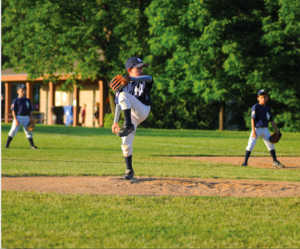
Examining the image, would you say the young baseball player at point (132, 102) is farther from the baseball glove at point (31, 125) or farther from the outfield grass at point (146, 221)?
the baseball glove at point (31, 125)

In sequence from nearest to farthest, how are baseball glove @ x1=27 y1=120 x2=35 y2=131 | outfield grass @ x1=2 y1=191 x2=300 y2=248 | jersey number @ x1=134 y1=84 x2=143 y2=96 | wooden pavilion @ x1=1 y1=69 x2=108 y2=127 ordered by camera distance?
1. outfield grass @ x1=2 y1=191 x2=300 y2=248
2. jersey number @ x1=134 y1=84 x2=143 y2=96
3. baseball glove @ x1=27 y1=120 x2=35 y2=131
4. wooden pavilion @ x1=1 y1=69 x2=108 y2=127

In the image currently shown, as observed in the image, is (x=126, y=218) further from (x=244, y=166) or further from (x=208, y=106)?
(x=208, y=106)

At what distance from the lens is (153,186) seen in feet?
23.7

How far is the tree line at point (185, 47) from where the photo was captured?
1063 inches

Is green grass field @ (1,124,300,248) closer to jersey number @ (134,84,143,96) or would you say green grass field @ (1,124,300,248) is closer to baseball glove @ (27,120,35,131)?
jersey number @ (134,84,143,96)

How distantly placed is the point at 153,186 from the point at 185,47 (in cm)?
2271

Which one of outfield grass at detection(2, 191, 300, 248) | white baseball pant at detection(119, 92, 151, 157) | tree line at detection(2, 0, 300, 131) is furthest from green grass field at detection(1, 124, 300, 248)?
tree line at detection(2, 0, 300, 131)

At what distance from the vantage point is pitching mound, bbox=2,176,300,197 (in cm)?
680

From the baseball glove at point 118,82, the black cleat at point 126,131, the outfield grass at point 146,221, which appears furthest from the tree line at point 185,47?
the outfield grass at point 146,221

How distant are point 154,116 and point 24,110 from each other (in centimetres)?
2070

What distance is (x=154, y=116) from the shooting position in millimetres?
35438

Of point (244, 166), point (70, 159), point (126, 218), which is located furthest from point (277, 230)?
point (70, 159)

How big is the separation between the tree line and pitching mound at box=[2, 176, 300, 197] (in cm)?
1921

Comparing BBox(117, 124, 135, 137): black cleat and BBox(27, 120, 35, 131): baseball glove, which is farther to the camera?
BBox(27, 120, 35, 131): baseball glove
